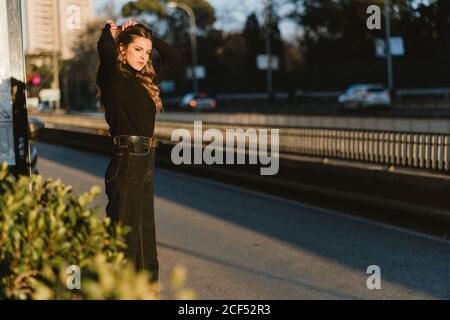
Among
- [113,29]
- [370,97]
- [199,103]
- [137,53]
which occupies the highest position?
[113,29]

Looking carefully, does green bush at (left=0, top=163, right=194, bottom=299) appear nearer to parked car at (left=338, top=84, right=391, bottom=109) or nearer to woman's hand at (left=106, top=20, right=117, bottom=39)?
woman's hand at (left=106, top=20, right=117, bottom=39)

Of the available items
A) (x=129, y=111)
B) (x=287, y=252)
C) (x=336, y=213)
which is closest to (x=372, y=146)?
(x=336, y=213)

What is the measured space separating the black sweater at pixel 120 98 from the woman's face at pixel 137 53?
5 centimetres

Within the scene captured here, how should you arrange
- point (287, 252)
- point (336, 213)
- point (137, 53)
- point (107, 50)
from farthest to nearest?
point (336, 213)
point (287, 252)
point (137, 53)
point (107, 50)

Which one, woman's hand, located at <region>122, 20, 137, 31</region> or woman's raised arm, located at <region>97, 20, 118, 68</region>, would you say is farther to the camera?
woman's hand, located at <region>122, 20, 137, 31</region>

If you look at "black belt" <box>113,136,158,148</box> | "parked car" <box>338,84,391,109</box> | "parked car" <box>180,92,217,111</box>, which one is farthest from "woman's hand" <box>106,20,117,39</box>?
"parked car" <box>180,92,217,111</box>

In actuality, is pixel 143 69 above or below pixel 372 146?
above

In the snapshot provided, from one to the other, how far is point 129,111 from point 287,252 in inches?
178

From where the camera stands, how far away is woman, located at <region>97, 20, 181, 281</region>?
5184 mm

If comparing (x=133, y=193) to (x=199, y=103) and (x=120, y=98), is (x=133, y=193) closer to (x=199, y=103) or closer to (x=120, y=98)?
Answer: (x=120, y=98)

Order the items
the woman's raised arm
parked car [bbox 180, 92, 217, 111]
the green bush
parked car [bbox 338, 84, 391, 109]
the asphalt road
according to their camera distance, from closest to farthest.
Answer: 1. the green bush
2. the woman's raised arm
3. the asphalt road
4. parked car [bbox 338, 84, 391, 109]
5. parked car [bbox 180, 92, 217, 111]

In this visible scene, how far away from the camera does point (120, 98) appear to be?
5184 mm

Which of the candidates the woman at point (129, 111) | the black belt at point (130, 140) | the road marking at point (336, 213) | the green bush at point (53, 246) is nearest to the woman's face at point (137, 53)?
the woman at point (129, 111)

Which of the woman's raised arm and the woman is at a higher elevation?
the woman's raised arm
